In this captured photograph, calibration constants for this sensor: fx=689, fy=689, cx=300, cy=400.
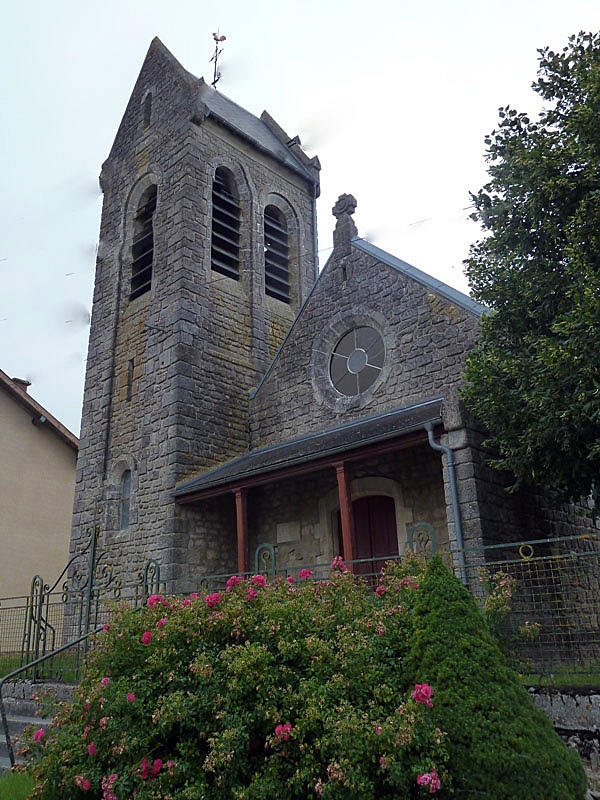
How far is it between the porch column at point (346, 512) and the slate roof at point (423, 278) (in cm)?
311

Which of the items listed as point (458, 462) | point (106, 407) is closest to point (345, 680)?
point (458, 462)

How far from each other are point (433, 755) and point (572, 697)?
181 centimetres

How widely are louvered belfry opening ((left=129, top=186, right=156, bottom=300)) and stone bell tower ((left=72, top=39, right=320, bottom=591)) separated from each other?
0.03 metres

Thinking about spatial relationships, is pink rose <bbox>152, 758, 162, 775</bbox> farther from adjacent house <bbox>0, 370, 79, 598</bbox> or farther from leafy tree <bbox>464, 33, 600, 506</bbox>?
adjacent house <bbox>0, 370, 79, 598</bbox>

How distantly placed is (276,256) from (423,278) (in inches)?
227

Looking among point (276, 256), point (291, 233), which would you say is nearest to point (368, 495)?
point (276, 256)

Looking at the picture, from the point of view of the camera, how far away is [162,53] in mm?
16516

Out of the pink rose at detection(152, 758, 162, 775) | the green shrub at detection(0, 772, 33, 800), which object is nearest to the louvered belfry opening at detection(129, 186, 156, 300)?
the green shrub at detection(0, 772, 33, 800)

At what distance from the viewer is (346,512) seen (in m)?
9.12

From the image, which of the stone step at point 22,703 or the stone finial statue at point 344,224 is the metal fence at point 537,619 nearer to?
the stone step at point 22,703

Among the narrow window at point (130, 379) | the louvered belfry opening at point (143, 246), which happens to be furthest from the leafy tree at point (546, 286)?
the louvered belfry opening at point (143, 246)

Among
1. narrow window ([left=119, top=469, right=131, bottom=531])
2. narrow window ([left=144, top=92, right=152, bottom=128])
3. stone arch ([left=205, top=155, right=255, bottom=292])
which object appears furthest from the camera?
narrow window ([left=144, top=92, right=152, bottom=128])

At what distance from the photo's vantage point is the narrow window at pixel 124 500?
1282 centimetres

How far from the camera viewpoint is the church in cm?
943
